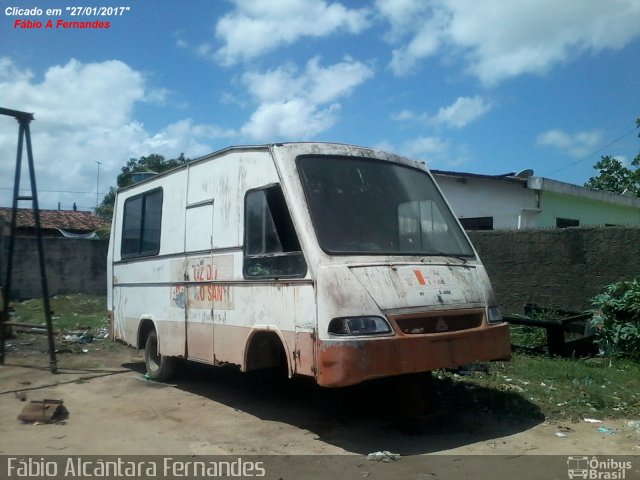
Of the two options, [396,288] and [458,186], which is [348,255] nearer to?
[396,288]

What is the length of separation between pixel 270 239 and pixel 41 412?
3.11 meters

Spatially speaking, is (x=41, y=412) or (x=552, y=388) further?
(x=552, y=388)

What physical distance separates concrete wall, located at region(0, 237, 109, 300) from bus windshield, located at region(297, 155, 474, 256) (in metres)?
15.8

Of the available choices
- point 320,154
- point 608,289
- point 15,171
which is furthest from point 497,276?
point 15,171

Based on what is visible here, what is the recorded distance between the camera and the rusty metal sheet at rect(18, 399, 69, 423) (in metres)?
6.30

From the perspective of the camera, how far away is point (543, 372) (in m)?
7.33

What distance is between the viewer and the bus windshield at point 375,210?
548 cm

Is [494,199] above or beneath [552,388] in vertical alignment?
above

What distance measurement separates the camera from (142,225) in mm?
8797

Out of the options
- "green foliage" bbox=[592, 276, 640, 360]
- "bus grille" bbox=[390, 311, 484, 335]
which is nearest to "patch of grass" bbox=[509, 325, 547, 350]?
"green foliage" bbox=[592, 276, 640, 360]

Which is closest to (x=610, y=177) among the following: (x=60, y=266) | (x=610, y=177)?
(x=610, y=177)

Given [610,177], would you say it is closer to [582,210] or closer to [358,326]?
[582,210]

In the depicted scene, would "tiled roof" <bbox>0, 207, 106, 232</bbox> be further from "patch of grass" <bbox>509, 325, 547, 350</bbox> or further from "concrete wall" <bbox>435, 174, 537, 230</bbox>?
"patch of grass" <bbox>509, 325, 547, 350</bbox>

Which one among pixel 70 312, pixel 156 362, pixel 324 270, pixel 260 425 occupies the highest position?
pixel 324 270
